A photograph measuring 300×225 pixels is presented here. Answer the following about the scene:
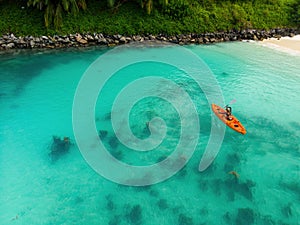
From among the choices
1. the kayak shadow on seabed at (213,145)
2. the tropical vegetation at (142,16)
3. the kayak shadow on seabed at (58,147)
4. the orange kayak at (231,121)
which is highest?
the tropical vegetation at (142,16)

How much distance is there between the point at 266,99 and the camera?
19.5 m

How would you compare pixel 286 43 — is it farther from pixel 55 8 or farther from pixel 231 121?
pixel 55 8

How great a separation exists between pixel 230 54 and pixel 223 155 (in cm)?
1534

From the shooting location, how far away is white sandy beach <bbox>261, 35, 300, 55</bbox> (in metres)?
27.5

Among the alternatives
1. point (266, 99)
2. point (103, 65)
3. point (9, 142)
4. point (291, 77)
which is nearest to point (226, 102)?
point (266, 99)

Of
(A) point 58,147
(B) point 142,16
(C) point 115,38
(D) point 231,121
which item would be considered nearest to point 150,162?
(A) point 58,147

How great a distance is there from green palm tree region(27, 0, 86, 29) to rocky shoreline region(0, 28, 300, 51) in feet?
4.84

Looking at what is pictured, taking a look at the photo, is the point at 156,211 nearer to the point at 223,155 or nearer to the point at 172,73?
the point at 223,155

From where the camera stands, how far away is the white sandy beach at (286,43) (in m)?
27.5

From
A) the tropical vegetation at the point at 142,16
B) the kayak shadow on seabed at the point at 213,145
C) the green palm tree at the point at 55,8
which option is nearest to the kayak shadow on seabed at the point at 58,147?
the kayak shadow on seabed at the point at 213,145

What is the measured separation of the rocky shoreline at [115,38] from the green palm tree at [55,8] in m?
1.48

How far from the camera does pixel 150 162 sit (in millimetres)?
13961

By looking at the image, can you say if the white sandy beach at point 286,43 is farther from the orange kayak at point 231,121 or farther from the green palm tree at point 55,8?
the green palm tree at point 55,8

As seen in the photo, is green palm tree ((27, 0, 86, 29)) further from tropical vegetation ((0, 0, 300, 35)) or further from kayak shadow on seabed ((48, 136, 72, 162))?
kayak shadow on seabed ((48, 136, 72, 162))
